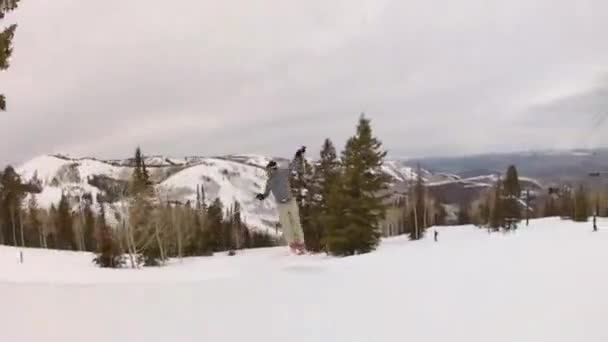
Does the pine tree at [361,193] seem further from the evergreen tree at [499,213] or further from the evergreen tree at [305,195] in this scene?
the evergreen tree at [499,213]

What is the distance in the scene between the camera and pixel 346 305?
19.5 feet

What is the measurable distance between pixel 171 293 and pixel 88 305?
3.23 feet

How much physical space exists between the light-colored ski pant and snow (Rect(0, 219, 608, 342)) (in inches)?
181

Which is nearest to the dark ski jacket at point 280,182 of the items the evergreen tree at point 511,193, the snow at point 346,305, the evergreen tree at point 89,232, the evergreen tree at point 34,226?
the snow at point 346,305

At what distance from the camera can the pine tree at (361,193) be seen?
2586 centimetres

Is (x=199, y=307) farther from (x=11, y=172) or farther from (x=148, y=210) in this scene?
(x=11, y=172)

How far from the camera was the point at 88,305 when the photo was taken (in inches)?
236

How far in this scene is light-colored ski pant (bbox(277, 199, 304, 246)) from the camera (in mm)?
12484

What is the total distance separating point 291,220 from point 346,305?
294 inches

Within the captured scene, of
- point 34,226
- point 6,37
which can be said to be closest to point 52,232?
point 34,226

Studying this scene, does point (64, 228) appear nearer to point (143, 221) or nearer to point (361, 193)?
point (143, 221)

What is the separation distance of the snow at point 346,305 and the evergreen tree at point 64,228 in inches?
3284

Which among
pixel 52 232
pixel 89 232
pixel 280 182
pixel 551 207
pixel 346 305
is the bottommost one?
pixel 551 207

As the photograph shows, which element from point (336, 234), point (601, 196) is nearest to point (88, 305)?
point (336, 234)
